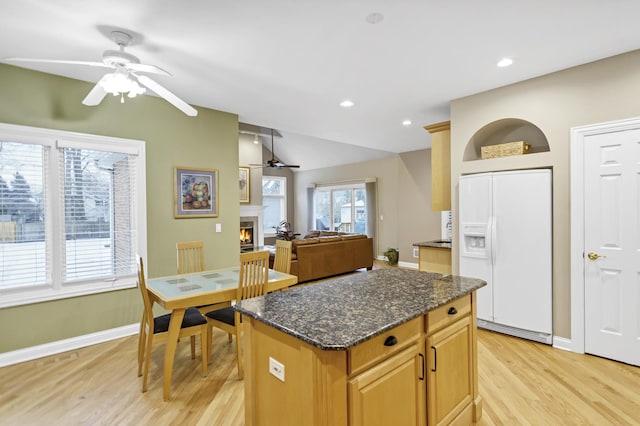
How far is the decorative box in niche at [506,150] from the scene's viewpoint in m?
3.35

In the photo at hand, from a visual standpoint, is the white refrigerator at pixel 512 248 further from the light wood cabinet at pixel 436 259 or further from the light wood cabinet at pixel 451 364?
the light wood cabinet at pixel 451 364

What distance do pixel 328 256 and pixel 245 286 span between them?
3.56 metres

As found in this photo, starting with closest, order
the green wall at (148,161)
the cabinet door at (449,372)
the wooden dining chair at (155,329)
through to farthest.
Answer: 1. the cabinet door at (449,372)
2. the wooden dining chair at (155,329)
3. the green wall at (148,161)

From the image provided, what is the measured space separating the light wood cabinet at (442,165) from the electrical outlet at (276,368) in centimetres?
325

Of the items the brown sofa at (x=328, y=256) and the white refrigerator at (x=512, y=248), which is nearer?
the white refrigerator at (x=512, y=248)

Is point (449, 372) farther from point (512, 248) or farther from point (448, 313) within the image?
point (512, 248)

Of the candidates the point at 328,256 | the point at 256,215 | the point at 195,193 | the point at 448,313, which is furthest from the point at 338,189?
the point at 448,313

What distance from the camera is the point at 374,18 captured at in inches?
85.8

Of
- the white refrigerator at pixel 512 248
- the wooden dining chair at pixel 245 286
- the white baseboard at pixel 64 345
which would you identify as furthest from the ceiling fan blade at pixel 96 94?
the white refrigerator at pixel 512 248

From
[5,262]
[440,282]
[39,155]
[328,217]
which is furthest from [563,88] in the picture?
[328,217]

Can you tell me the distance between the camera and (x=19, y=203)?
295 centimetres

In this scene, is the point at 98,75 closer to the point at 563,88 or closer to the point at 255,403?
the point at 255,403

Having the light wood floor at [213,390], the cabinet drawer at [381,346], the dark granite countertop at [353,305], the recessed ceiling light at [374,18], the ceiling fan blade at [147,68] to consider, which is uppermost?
the recessed ceiling light at [374,18]

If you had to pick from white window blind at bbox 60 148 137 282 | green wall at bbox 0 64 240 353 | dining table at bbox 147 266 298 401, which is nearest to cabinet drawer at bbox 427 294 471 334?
dining table at bbox 147 266 298 401
